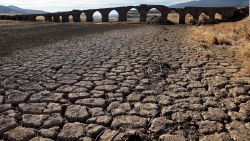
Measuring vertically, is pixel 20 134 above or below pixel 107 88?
below

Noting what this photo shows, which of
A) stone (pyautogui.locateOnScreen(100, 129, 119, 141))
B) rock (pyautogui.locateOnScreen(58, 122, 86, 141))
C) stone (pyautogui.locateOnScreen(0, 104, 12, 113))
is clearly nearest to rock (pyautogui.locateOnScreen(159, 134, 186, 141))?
stone (pyautogui.locateOnScreen(100, 129, 119, 141))

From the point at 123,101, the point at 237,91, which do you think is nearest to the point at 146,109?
the point at 123,101

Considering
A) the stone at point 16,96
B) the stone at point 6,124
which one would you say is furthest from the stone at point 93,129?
the stone at point 16,96

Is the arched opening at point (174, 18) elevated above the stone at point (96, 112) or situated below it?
above

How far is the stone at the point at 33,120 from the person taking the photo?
3729mm

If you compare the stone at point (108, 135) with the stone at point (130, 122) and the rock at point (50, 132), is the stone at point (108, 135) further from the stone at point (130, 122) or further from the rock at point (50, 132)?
the rock at point (50, 132)

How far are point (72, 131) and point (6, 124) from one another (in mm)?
829

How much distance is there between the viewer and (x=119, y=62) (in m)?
8.00

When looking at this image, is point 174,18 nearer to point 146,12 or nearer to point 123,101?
point 146,12

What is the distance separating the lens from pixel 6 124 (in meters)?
3.69

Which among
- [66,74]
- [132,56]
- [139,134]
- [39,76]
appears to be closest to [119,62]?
[132,56]

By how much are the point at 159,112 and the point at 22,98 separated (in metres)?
2.09

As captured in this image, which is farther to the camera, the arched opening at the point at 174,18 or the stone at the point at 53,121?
the arched opening at the point at 174,18

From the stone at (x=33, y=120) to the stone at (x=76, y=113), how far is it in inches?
11.8
